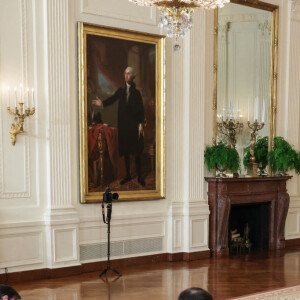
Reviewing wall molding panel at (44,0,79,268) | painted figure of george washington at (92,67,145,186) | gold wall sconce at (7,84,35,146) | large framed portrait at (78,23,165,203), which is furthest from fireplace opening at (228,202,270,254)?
gold wall sconce at (7,84,35,146)

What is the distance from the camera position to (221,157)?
29.3 ft

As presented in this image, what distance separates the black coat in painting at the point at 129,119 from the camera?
A: 325 inches

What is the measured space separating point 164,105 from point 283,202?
10.7 ft

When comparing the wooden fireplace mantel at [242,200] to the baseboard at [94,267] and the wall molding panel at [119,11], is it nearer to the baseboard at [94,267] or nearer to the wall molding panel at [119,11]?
the baseboard at [94,267]

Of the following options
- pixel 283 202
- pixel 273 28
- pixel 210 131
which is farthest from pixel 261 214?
pixel 273 28

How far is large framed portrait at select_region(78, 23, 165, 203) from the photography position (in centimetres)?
790

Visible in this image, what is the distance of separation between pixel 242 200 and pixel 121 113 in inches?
114

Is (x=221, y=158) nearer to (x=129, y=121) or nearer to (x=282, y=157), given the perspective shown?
(x=282, y=157)

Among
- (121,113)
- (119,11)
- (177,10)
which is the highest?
(119,11)

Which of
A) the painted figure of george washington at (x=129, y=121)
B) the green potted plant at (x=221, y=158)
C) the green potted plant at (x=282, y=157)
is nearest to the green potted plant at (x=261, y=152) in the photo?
the green potted plant at (x=282, y=157)

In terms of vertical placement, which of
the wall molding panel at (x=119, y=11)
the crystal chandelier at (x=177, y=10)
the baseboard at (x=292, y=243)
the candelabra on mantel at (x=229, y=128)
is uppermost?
the wall molding panel at (x=119, y=11)

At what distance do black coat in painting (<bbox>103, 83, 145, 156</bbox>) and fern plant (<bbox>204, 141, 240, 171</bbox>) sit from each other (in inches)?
53.0

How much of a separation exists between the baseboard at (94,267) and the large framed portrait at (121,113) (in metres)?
1.03

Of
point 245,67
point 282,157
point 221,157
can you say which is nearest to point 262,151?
point 282,157
